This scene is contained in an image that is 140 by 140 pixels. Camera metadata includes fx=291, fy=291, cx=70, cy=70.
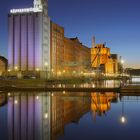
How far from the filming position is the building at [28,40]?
428 feet

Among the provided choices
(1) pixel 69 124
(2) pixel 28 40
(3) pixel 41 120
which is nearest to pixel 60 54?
(2) pixel 28 40

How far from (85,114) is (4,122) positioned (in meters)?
9.38

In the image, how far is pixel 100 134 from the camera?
22.8 m

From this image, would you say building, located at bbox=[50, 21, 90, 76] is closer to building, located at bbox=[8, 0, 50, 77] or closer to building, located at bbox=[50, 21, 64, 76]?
building, located at bbox=[50, 21, 64, 76]

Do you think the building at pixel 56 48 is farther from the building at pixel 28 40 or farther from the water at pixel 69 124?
the water at pixel 69 124

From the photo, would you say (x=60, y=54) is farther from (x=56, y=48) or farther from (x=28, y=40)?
(x=28, y=40)

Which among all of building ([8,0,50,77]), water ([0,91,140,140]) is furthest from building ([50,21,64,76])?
water ([0,91,140,140])

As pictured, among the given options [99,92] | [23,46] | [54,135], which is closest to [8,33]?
[23,46]

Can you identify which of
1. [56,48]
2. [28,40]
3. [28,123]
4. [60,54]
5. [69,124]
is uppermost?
[28,40]

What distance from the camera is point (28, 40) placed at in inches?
5197

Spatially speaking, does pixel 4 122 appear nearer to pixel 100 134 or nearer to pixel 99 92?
pixel 100 134

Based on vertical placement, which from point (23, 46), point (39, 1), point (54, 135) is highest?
point (39, 1)

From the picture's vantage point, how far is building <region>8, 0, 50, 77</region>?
13050 centimetres

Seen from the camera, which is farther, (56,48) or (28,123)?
(56,48)
